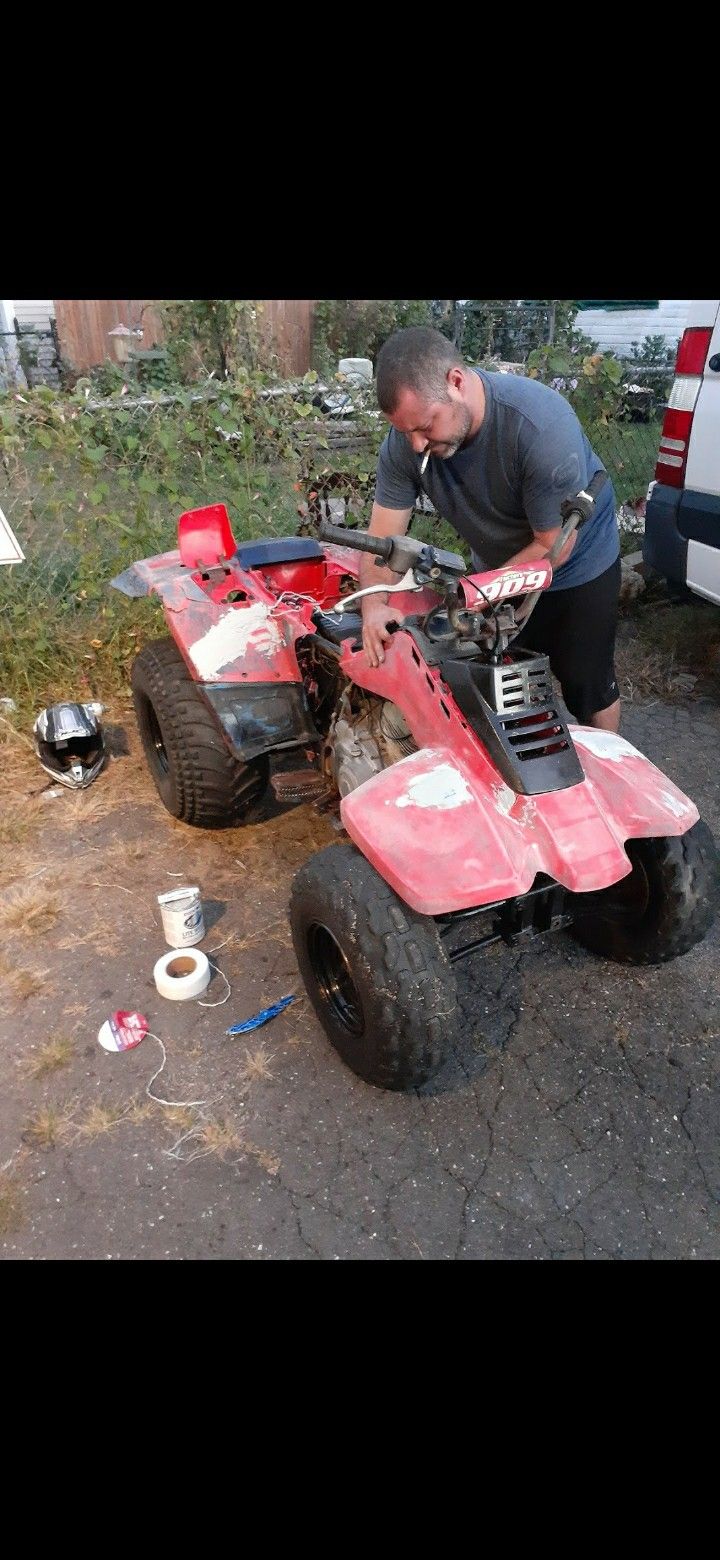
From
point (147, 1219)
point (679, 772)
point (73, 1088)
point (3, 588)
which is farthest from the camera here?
point (3, 588)

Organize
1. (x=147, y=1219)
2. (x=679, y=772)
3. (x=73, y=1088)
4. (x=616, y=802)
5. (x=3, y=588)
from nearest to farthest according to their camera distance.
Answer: (x=147, y=1219)
(x=616, y=802)
(x=73, y=1088)
(x=679, y=772)
(x=3, y=588)

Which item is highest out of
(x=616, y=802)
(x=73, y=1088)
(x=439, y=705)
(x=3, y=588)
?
(x=439, y=705)

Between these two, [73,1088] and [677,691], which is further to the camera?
[677,691]

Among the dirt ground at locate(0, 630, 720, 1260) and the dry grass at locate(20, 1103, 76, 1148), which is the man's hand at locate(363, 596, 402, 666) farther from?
the dry grass at locate(20, 1103, 76, 1148)

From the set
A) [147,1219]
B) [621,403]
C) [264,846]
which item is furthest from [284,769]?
[621,403]

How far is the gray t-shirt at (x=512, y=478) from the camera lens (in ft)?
8.85

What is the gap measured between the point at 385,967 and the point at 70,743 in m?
2.43

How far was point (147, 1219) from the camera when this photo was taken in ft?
7.48

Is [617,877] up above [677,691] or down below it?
above

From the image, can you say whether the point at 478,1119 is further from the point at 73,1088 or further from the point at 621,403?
the point at 621,403

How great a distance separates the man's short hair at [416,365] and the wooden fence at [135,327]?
6.46m

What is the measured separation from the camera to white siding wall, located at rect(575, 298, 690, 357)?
41.3 feet

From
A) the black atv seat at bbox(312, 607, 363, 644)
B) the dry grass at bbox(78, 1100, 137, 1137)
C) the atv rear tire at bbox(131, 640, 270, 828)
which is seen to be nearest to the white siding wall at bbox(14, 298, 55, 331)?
the atv rear tire at bbox(131, 640, 270, 828)

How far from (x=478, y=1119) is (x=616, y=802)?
0.94 m
